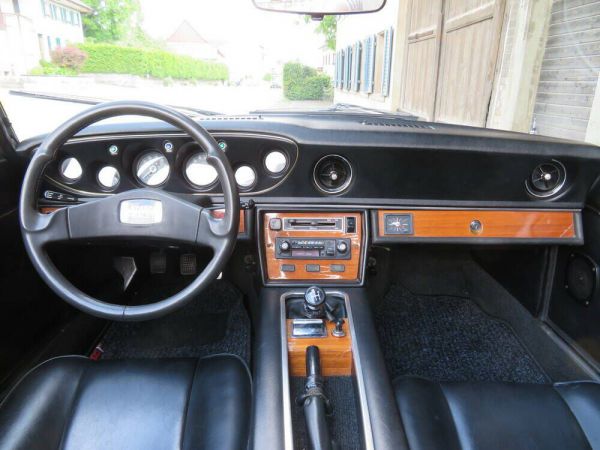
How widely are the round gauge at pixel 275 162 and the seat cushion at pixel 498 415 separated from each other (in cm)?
86

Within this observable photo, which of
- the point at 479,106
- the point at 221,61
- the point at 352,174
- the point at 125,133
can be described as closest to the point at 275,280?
the point at 352,174

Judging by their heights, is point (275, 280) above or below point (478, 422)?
above

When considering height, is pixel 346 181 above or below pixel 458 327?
above

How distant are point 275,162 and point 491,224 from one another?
35.1 inches

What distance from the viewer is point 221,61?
2.57 metres

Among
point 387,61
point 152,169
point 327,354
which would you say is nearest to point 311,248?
point 327,354

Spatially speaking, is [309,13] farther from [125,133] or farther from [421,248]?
[421,248]

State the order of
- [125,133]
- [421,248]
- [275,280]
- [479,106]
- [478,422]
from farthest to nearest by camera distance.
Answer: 1. [479,106]
2. [421,248]
3. [275,280]
4. [125,133]
5. [478,422]

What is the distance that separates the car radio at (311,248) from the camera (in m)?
1.75

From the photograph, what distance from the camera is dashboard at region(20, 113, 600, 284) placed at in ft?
5.35

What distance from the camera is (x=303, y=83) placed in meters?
3.28

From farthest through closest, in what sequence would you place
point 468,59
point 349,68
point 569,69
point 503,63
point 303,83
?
1. point 349,68
2. point 468,59
3. point 503,63
4. point 569,69
5. point 303,83

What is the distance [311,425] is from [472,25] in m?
5.31

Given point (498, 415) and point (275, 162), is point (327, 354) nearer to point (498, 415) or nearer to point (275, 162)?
point (498, 415)
